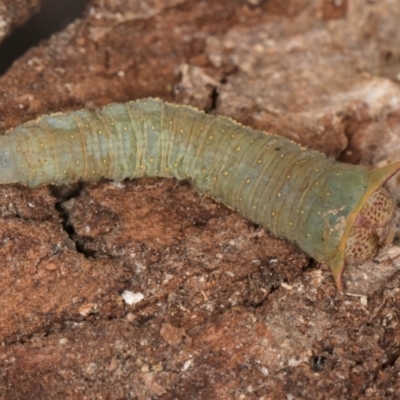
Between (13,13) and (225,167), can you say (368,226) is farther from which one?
(13,13)

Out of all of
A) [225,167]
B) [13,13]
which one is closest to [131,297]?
[225,167]

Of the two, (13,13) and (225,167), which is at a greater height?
(13,13)

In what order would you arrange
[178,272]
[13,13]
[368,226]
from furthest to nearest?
[13,13], [178,272], [368,226]

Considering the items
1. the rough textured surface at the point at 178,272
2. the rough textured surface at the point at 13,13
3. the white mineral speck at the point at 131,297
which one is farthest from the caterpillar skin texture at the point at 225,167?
the rough textured surface at the point at 13,13

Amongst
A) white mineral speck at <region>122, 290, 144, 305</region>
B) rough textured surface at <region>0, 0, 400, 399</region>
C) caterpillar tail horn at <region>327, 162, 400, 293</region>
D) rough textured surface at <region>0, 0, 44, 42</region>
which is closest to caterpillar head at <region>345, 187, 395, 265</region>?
caterpillar tail horn at <region>327, 162, 400, 293</region>

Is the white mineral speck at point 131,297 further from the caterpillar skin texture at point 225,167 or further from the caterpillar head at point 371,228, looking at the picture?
the caterpillar head at point 371,228

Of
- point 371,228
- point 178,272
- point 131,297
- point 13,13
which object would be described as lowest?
point 131,297

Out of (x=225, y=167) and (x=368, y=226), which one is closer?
(x=368, y=226)
